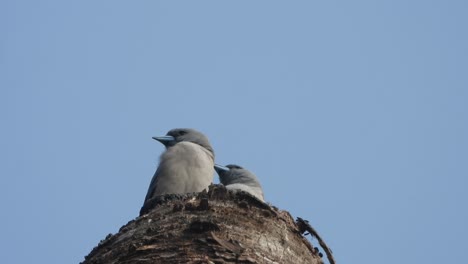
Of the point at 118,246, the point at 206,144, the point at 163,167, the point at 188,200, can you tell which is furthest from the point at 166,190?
the point at 118,246

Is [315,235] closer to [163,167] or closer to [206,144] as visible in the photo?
[163,167]

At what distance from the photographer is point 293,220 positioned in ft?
22.2

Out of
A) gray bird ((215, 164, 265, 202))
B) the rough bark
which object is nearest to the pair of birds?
gray bird ((215, 164, 265, 202))

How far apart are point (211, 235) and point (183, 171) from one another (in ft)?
19.2

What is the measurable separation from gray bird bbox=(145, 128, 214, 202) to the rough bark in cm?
433

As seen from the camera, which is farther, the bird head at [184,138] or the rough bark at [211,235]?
the bird head at [184,138]

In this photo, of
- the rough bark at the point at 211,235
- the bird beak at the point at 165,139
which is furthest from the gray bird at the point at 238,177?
the rough bark at the point at 211,235

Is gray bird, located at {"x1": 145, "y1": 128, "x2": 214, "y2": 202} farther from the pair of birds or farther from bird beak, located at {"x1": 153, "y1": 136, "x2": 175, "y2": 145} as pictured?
bird beak, located at {"x1": 153, "y1": 136, "x2": 175, "y2": 145}

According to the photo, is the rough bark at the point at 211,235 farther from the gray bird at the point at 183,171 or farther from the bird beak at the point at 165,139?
the bird beak at the point at 165,139

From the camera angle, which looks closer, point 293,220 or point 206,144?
point 293,220

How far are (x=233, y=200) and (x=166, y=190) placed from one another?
4.72 metres

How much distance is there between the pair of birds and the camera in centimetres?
1129

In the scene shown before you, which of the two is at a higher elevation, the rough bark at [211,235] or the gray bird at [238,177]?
the gray bird at [238,177]

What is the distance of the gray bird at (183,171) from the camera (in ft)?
37.0
